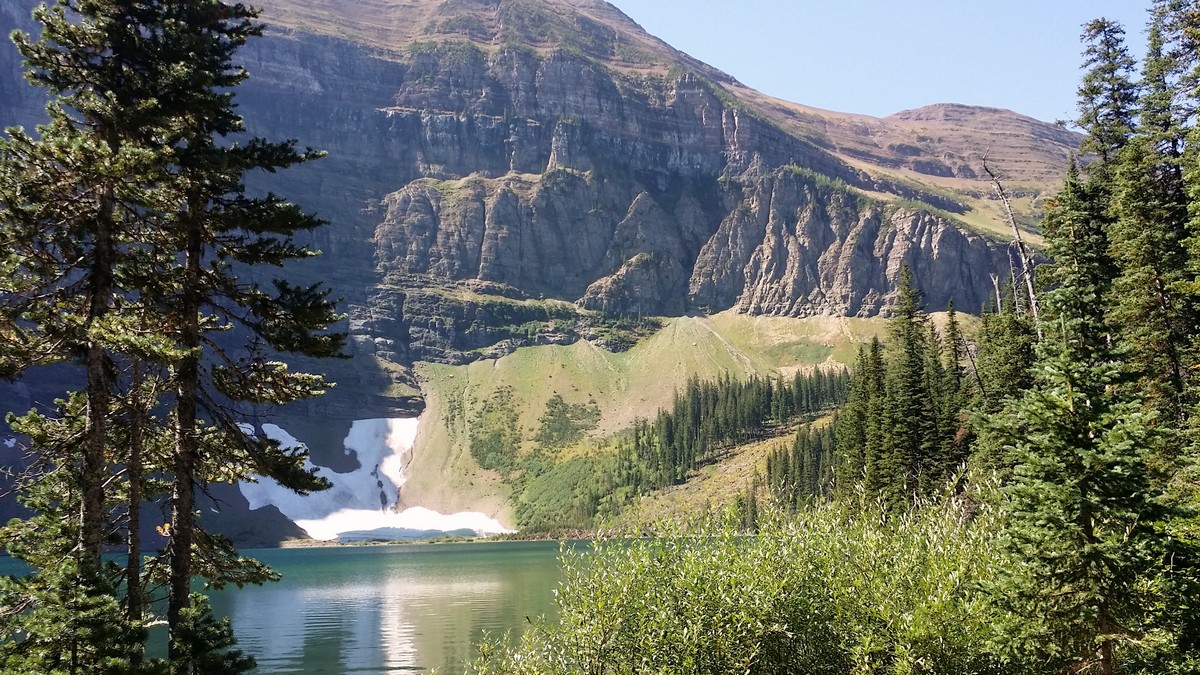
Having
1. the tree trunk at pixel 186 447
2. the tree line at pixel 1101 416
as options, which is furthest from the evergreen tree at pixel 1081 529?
the tree trunk at pixel 186 447

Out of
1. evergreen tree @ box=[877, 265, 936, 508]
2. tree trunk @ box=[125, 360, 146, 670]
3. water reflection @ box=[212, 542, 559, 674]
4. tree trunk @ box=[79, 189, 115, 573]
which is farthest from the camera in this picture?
evergreen tree @ box=[877, 265, 936, 508]

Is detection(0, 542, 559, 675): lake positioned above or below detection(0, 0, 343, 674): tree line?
below

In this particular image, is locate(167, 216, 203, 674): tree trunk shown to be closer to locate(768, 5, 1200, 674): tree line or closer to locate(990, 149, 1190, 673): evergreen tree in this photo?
locate(768, 5, 1200, 674): tree line

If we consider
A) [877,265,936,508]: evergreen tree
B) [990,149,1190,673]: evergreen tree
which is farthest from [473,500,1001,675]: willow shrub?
[877,265,936,508]: evergreen tree

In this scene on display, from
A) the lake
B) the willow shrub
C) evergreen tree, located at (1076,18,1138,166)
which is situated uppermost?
evergreen tree, located at (1076,18,1138,166)

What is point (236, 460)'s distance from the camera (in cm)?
1952

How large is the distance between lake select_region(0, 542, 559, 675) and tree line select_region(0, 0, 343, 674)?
35.3 m

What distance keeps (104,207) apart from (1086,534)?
23.2 metres

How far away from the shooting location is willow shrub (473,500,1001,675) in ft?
69.2

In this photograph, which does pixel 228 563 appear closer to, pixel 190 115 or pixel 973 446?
pixel 190 115

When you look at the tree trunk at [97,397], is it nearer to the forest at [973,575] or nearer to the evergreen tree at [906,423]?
the forest at [973,575]

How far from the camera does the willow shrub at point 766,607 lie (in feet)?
69.2

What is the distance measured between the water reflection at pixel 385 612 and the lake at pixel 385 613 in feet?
0.30

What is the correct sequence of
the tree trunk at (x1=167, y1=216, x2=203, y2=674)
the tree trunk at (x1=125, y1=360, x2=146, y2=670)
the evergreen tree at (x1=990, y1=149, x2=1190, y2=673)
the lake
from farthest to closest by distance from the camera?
the lake → the evergreen tree at (x1=990, y1=149, x2=1190, y2=673) → the tree trunk at (x1=167, y1=216, x2=203, y2=674) → the tree trunk at (x1=125, y1=360, x2=146, y2=670)
